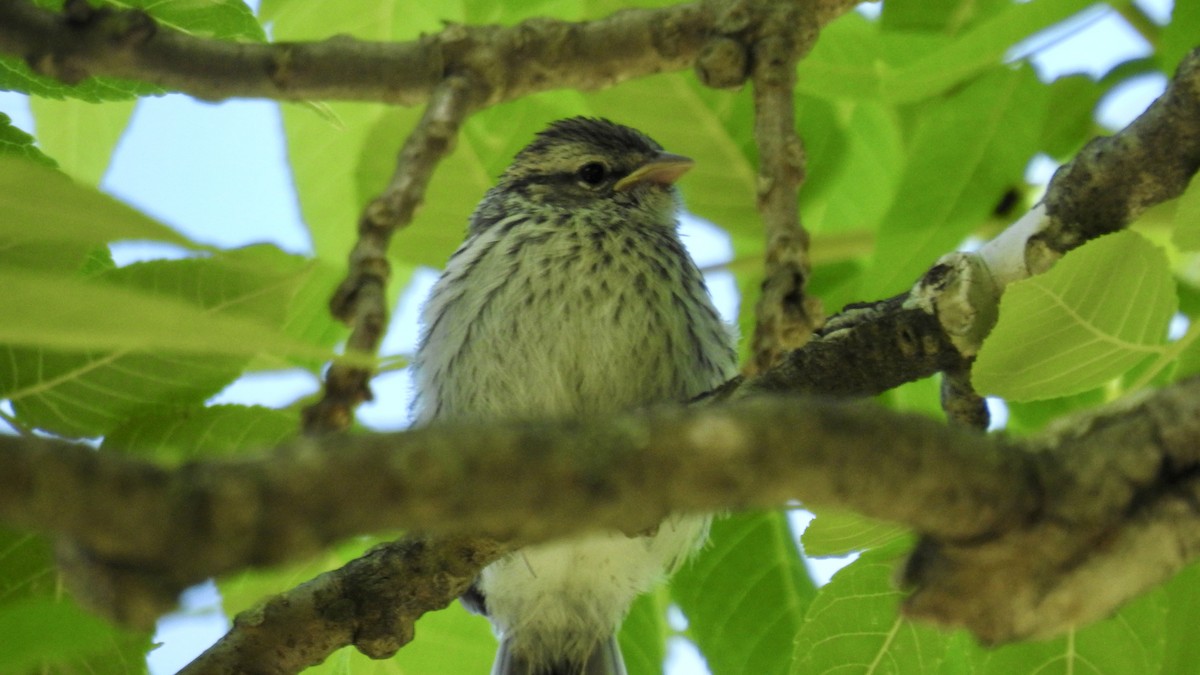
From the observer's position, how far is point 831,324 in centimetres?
199

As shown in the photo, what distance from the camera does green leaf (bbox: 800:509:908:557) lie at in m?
1.63

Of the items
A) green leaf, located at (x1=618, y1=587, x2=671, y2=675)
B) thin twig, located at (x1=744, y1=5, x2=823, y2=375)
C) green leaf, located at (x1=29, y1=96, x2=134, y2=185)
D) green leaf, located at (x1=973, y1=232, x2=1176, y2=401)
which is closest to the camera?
thin twig, located at (x1=744, y1=5, x2=823, y2=375)

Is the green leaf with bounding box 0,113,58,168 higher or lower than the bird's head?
lower

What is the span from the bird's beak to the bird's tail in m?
1.19

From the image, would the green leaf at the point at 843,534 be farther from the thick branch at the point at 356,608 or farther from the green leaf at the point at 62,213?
the green leaf at the point at 62,213

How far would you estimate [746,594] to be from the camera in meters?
2.26

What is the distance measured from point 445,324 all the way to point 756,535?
962 mm

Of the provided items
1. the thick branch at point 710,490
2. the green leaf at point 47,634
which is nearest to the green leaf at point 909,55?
the thick branch at point 710,490

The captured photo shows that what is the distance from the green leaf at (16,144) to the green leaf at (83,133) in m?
0.82

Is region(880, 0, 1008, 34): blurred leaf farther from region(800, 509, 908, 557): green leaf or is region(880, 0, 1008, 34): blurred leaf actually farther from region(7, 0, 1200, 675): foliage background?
region(800, 509, 908, 557): green leaf

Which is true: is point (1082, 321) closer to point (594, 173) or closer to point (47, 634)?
point (47, 634)

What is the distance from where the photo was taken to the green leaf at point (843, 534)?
1.63 metres

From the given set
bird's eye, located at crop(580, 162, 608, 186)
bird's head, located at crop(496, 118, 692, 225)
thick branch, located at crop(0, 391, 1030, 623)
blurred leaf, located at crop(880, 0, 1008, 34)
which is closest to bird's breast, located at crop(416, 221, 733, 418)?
bird's head, located at crop(496, 118, 692, 225)

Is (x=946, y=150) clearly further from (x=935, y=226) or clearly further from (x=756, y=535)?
(x=756, y=535)
